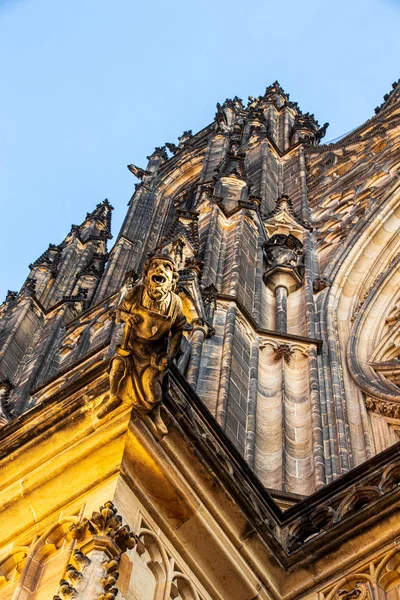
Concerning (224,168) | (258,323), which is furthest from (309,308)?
(224,168)

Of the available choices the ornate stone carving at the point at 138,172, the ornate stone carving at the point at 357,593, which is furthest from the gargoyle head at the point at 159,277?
the ornate stone carving at the point at 138,172

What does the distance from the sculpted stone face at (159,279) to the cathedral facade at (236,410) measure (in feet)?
0.21

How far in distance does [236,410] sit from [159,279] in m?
4.10

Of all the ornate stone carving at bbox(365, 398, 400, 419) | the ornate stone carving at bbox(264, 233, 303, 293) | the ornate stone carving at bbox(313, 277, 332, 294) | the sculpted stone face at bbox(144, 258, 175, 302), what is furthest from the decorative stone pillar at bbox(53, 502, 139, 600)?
the ornate stone carving at bbox(313, 277, 332, 294)

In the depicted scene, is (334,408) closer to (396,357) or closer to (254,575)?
(396,357)

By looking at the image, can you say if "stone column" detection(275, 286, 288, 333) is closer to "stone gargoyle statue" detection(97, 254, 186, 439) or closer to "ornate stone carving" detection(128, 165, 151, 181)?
"stone gargoyle statue" detection(97, 254, 186, 439)

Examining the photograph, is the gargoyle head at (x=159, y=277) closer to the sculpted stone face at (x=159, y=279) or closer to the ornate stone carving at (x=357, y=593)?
the sculpted stone face at (x=159, y=279)

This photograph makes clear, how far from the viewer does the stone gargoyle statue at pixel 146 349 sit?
7.38 meters

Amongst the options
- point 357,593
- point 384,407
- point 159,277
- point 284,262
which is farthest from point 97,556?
point 284,262

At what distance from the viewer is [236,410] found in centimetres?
1138

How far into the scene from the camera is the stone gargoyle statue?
738 cm

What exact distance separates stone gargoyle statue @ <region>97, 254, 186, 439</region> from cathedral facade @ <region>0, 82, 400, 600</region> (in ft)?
0.08

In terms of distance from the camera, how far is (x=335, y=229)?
18562 millimetres

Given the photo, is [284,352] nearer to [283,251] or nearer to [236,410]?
[236,410]
